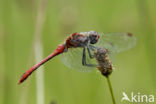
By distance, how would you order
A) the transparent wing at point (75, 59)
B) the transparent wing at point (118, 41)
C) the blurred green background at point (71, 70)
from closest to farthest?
the transparent wing at point (75, 59)
the transparent wing at point (118, 41)
the blurred green background at point (71, 70)

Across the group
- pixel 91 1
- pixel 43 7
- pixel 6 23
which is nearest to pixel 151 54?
pixel 43 7

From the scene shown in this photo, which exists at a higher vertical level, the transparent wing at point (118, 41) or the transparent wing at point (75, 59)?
the transparent wing at point (118, 41)

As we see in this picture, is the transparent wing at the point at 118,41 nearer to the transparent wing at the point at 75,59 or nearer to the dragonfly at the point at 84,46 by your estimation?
the dragonfly at the point at 84,46

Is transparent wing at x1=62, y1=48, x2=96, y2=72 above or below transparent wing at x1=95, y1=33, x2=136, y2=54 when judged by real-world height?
below

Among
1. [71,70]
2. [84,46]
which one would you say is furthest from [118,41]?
[71,70]

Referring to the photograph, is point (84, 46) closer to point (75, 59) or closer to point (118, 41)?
point (75, 59)

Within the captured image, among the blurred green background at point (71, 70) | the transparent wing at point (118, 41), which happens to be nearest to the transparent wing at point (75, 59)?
the transparent wing at point (118, 41)

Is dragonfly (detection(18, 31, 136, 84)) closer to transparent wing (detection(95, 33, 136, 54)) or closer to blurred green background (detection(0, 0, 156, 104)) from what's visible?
transparent wing (detection(95, 33, 136, 54))

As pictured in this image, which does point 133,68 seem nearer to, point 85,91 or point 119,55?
point 119,55

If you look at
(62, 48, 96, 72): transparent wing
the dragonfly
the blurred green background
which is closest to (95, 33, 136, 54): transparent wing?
the dragonfly
